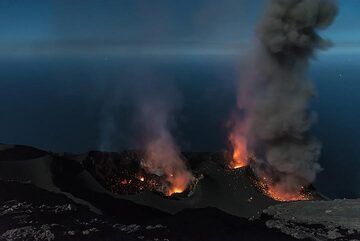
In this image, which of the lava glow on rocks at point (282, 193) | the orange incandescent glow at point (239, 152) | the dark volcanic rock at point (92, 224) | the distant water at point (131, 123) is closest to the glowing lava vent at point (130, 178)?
the dark volcanic rock at point (92, 224)

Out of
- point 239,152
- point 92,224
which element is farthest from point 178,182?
point 92,224

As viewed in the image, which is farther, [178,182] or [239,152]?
[239,152]

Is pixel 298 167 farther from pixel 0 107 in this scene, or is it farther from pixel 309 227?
pixel 0 107

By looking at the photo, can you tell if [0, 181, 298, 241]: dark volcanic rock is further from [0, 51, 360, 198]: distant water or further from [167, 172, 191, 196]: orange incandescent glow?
[0, 51, 360, 198]: distant water

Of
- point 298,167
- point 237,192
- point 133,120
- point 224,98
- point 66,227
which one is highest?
point 224,98

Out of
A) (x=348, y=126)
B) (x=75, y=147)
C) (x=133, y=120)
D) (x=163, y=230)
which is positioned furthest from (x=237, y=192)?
(x=348, y=126)

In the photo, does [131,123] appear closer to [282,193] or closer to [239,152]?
[239,152]

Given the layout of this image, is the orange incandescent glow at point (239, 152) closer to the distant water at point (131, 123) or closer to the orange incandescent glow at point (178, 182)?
the orange incandescent glow at point (178, 182)
